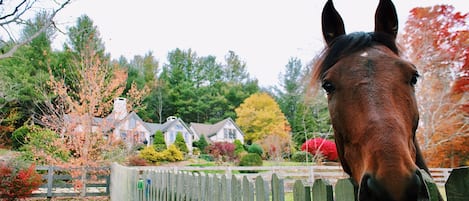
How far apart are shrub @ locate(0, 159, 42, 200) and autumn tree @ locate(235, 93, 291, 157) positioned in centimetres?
2291

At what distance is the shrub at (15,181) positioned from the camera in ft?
29.8

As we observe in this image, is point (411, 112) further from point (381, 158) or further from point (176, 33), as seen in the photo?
point (176, 33)

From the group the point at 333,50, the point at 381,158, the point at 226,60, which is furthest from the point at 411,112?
the point at 226,60

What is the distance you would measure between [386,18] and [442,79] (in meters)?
13.6

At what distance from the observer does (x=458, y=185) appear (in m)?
0.91

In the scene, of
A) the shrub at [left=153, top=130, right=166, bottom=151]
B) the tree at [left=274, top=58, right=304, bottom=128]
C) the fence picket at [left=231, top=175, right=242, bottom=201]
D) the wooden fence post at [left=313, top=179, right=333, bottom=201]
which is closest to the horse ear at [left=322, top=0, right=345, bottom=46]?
the wooden fence post at [left=313, top=179, right=333, bottom=201]

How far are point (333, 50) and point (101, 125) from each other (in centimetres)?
1407

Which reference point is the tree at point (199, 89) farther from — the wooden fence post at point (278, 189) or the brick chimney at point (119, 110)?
the wooden fence post at point (278, 189)

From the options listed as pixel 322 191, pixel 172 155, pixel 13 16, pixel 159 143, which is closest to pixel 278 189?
pixel 322 191

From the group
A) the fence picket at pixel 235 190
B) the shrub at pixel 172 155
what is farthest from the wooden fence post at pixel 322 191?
the shrub at pixel 172 155

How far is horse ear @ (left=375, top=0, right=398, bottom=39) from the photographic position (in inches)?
60.3

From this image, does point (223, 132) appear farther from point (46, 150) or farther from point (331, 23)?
point (331, 23)

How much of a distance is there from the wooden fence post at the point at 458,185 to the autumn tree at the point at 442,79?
1314 cm

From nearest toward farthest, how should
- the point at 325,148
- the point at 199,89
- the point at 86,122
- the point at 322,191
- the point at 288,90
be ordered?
the point at 322,191 → the point at 86,122 → the point at 325,148 → the point at 288,90 → the point at 199,89
